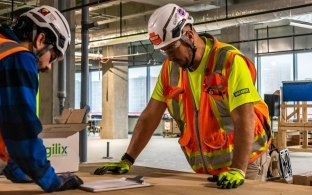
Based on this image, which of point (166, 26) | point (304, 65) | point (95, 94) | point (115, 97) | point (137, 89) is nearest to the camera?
point (166, 26)

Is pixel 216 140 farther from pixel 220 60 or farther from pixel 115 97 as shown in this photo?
pixel 115 97

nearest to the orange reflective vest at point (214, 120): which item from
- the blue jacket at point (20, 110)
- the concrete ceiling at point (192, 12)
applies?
the blue jacket at point (20, 110)

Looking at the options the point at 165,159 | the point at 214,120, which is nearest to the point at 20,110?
the point at 214,120

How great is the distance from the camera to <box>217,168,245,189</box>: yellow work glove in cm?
194

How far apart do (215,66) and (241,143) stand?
456mm

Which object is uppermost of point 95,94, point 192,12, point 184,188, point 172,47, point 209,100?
point 192,12

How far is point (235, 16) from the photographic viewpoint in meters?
9.91

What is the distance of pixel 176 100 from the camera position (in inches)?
104

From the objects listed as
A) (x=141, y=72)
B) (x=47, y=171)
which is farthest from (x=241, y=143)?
(x=141, y=72)

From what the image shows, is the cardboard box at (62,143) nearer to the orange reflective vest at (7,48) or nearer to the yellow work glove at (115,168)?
the yellow work glove at (115,168)

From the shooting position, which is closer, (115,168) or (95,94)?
(115,168)

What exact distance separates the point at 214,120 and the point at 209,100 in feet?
0.37

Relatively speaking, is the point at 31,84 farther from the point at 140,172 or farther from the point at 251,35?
the point at 251,35

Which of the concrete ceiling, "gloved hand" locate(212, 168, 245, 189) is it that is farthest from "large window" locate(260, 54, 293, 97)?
"gloved hand" locate(212, 168, 245, 189)
